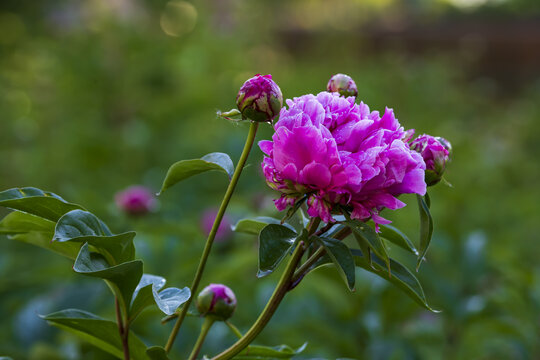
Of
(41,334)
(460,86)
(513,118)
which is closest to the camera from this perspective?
(41,334)

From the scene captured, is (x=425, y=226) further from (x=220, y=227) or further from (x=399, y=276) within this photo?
(x=220, y=227)

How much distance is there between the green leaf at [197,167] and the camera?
19.3 inches

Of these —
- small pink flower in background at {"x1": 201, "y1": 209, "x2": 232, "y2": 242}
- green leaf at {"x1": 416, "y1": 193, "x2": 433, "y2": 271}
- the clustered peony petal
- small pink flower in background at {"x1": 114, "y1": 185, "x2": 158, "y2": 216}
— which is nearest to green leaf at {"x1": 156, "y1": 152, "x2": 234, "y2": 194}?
the clustered peony petal

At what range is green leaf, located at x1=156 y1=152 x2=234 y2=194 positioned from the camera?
489 mm

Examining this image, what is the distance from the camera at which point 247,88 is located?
475mm

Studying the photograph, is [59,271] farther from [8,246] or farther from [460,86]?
[460,86]

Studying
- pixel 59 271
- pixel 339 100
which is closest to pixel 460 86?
pixel 59 271

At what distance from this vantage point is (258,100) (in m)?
0.47

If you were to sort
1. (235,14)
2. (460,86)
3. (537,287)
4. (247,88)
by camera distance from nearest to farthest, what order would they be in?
(247,88) < (537,287) < (460,86) < (235,14)

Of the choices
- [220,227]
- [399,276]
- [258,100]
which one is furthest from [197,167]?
[220,227]

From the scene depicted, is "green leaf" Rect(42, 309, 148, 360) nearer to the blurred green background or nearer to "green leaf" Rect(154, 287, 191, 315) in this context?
"green leaf" Rect(154, 287, 191, 315)

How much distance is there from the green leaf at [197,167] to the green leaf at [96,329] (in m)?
0.12

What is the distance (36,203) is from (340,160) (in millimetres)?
222

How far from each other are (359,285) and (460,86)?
12.0 feet
